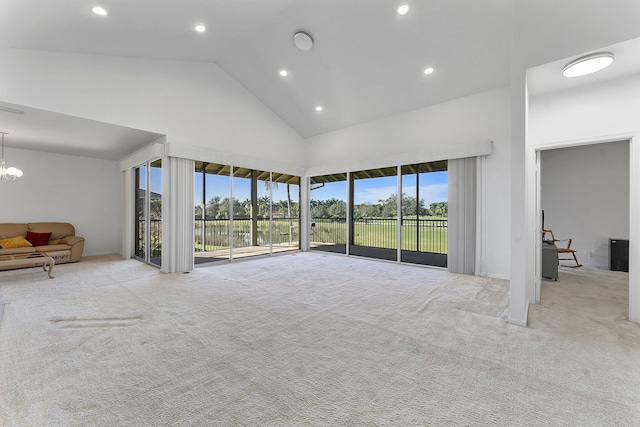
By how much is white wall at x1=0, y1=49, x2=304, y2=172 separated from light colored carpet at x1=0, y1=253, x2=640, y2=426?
273cm

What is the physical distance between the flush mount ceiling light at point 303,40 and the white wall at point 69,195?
236 inches

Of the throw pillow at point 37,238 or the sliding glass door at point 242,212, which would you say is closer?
the throw pillow at point 37,238

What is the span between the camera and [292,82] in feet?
17.8

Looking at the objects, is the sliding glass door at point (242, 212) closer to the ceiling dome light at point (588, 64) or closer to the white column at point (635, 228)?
the ceiling dome light at point (588, 64)

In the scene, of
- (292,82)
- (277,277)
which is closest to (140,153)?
(292,82)

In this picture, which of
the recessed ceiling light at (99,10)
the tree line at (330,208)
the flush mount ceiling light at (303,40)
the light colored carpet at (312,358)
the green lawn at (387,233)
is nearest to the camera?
the light colored carpet at (312,358)

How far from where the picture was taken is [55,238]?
5883 mm

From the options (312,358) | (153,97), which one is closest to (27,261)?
(153,97)

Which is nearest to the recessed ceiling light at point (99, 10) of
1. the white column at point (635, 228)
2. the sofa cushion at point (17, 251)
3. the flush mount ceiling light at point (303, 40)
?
the flush mount ceiling light at point (303, 40)

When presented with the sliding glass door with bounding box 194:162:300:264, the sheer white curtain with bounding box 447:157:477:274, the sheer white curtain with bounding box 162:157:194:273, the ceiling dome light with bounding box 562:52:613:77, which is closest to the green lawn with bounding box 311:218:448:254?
the sheer white curtain with bounding box 447:157:477:274

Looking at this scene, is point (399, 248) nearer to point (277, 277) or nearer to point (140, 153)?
point (277, 277)

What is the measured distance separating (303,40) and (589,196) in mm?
6375

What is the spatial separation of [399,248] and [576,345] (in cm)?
347

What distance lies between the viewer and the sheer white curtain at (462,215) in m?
4.62
